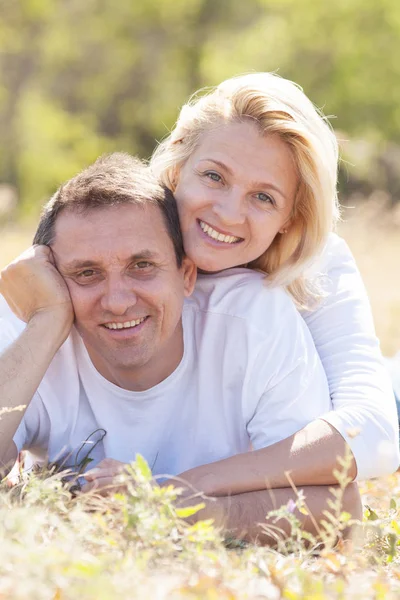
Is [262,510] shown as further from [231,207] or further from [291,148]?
[291,148]

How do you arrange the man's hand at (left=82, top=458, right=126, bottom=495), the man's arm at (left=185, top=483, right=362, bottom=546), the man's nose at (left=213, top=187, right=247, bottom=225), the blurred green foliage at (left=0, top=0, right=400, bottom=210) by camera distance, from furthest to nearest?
the blurred green foliage at (left=0, top=0, right=400, bottom=210) → the man's nose at (left=213, top=187, right=247, bottom=225) → the man's arm at (left=185, top=483, right=362, bottom=546) → the man's hand at (left=82, top=458, right=126, bottom=495)

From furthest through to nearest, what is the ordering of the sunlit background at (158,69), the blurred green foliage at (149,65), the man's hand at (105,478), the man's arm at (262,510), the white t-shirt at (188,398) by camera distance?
A: the blurred green foliage at (149,65) < the sunlit background at (158,69) < the white t-shirt at (188,398) < the man's arm at (262,510) < the man's hand at (105,478)

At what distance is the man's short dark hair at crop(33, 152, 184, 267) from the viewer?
4082 millimetres

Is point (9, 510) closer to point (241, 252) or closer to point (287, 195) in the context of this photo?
point (241, 252)

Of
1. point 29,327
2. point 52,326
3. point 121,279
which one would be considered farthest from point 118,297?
point 29,327

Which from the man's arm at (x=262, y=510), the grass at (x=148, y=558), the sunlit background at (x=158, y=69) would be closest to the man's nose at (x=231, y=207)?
the man's arm at (x=262, y=510)

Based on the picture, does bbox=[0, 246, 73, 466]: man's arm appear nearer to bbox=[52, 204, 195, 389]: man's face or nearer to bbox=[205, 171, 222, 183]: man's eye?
bbox=[52, 204, 195, 389]: man's face

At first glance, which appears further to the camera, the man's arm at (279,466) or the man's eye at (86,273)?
the man's eye at (86,273)

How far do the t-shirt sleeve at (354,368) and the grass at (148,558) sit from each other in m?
0.34

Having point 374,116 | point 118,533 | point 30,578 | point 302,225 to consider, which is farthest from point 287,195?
point 374,116

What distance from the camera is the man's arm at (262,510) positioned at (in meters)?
3.62

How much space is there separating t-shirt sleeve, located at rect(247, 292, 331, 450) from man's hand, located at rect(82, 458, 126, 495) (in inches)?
27.8

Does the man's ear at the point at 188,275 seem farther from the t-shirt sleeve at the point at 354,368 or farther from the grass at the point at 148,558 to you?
→ the grass at the point at 148,558

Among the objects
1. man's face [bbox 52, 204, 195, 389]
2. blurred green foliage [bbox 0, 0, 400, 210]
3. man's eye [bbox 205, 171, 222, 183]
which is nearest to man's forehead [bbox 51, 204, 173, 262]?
man's face [bbox 52, 204, 195, 389]
